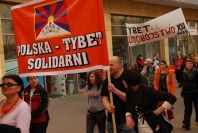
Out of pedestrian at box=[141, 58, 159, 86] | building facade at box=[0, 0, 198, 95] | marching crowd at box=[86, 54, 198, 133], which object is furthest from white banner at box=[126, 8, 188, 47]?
marching crowd at box=[86, 54, 198, 133]

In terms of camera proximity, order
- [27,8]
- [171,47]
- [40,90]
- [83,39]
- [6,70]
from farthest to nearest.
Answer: [171,47]
[6,70]
[40,90]
[27,8]
[83,39]

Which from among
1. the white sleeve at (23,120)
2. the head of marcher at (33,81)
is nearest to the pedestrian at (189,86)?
the head of marcher at (33,81)

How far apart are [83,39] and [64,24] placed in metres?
0.33

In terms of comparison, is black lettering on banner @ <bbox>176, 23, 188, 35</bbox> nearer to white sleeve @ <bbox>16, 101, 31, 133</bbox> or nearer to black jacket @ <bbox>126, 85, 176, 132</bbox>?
black jacket @ <bbox>126, 85, 176, 132</bbox>

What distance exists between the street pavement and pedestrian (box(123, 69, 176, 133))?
152 inches

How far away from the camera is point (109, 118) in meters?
5.10

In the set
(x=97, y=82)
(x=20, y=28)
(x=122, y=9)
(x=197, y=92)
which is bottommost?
(x=197, y=92)

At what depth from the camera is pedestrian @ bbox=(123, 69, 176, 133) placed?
14.6ft

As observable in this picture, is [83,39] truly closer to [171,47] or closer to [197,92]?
[197,92]

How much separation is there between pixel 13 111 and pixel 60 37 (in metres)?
1.54

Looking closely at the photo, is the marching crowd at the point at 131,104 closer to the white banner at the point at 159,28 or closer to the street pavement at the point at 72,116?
the street pavement at the point at 72,116

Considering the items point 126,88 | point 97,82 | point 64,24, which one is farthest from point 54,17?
point 97,82

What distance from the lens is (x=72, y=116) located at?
10.9m

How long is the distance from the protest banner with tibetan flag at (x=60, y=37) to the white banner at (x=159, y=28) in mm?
6333
